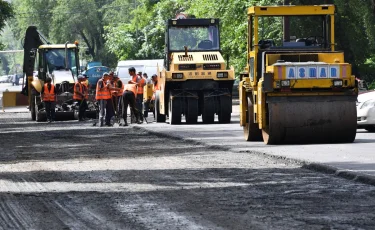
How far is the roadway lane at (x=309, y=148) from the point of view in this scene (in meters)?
16.5

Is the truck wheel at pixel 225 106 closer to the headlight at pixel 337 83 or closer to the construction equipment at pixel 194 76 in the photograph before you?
the construction equipment at pixel 194 76

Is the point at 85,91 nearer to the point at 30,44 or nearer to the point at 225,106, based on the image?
the point at 225,106

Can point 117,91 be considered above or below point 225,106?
above

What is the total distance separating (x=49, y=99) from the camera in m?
39.3

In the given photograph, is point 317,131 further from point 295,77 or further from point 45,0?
point 45,0

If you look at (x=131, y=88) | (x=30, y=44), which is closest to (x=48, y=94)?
(x=131, y=88)

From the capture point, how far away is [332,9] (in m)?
24.1

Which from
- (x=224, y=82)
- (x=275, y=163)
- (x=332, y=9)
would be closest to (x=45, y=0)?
(x=224, y=82)

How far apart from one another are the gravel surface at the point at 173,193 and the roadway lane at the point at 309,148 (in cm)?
51

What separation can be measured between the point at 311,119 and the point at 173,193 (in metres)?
8.93

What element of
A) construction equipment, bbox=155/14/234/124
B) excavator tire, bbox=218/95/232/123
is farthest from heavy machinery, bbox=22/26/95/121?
excavator tire, bbox=218/95/232/123

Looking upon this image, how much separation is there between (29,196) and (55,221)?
8.12ft

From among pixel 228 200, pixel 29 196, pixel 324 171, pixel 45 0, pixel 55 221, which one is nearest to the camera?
pixel 55 221

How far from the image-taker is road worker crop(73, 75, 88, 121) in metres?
39.0
